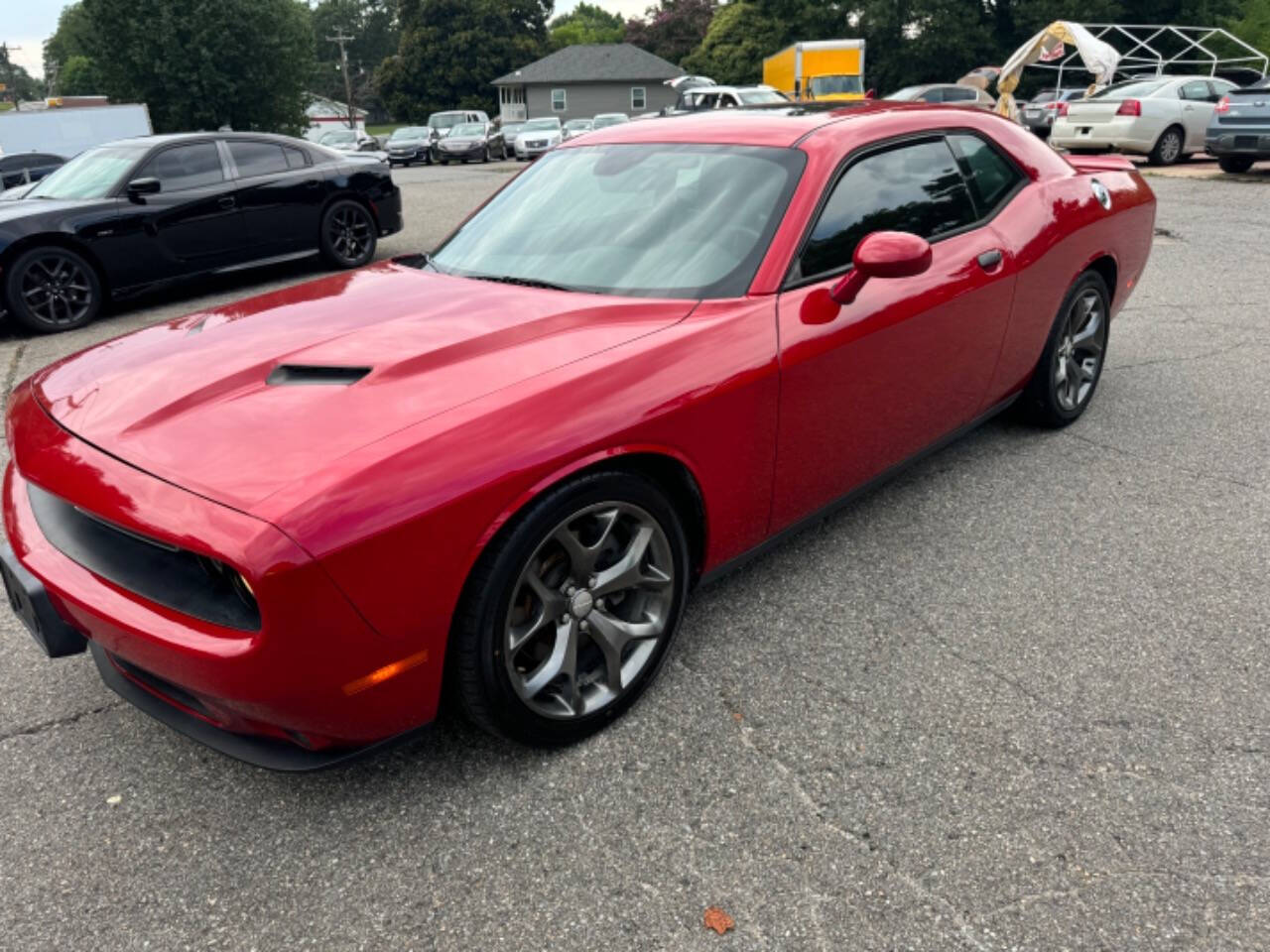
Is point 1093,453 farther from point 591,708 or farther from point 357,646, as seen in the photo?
point 357,646

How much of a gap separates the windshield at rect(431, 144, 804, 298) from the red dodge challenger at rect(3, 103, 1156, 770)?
0.01 metres

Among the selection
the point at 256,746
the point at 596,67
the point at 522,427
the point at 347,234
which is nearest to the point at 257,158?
the point at 347,234

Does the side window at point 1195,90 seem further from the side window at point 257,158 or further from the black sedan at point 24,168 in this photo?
the black sedan at point 24,168

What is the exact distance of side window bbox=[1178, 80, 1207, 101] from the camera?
15586 mm

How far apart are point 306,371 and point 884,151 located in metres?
2.04

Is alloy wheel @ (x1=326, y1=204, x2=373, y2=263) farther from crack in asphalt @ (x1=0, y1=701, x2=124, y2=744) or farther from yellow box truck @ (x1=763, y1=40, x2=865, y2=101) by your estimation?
yellow box truck @ (x1=763, y1=40, x2=865, y2=101)

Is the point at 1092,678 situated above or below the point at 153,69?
below

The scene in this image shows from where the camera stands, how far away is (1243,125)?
42.5 ft

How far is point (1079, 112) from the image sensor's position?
52.1 ft

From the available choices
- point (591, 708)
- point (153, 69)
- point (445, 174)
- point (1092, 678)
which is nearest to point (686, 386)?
point (591, 708)

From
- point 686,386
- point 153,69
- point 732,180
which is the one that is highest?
point 153,69

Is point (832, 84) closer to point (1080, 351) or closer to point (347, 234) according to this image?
point (347, 234)

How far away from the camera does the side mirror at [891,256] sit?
2496 millimetres

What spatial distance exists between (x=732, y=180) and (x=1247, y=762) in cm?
209
